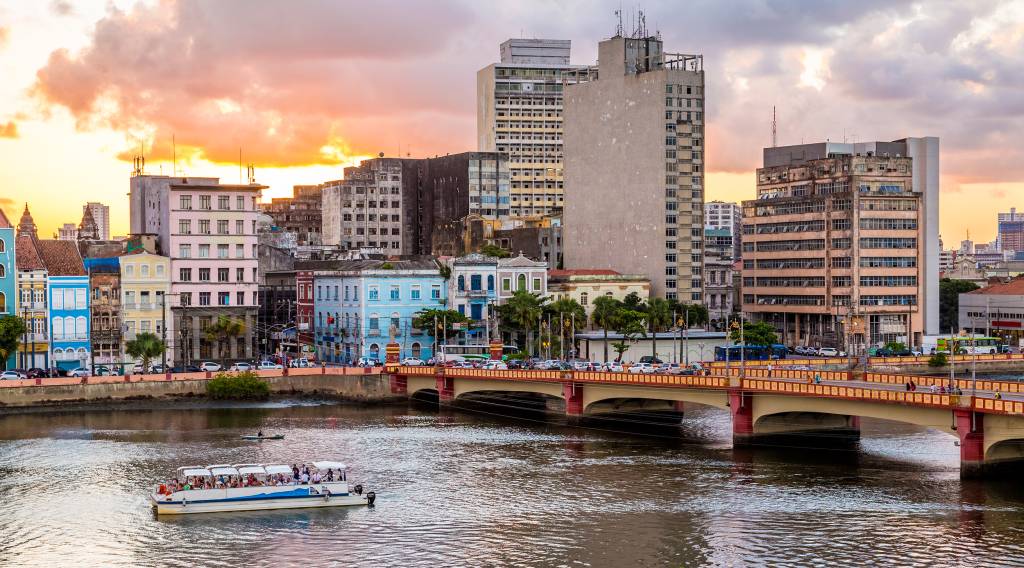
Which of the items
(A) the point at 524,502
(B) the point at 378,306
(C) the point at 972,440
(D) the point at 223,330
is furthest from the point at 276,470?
(B) the point at 378,306

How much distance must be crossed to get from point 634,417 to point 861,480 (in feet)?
120

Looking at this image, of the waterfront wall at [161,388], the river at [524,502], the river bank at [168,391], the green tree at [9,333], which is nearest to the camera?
the river at [524,502]

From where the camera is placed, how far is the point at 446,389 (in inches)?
6029

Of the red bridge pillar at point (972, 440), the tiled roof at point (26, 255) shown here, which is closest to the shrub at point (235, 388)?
the tiled roof at point (26, 255)

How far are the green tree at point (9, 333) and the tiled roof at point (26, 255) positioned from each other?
38.4 ft

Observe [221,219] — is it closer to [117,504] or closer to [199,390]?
[199,390]

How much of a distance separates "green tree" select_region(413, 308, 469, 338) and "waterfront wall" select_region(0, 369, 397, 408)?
21.8 m

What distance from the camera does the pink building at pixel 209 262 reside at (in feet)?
577

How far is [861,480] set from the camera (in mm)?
103938

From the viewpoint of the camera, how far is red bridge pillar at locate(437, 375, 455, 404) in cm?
15275

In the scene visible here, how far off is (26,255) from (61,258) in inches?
206

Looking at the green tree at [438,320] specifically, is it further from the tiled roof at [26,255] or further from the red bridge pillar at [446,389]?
the tiled roof at [26,255]

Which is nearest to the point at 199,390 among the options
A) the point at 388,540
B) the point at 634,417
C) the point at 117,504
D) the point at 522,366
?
the point at 522,366

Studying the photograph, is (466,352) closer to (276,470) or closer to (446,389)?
(446,389)
